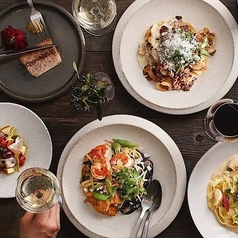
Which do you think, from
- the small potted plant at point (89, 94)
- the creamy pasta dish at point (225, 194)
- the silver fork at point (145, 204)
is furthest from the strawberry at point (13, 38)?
the creamy pasta dish at point (225, 194)

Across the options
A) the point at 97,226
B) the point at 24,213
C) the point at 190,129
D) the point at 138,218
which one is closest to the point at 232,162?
the point at 190,129

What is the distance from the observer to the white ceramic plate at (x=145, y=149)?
7.54ft

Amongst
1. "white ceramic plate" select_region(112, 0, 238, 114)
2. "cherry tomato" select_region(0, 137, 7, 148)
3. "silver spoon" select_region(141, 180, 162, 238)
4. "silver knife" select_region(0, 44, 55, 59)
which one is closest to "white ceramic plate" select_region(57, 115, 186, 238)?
"silver spoon" select_region(141, 180, 162, 238)

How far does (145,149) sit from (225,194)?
1.14ft

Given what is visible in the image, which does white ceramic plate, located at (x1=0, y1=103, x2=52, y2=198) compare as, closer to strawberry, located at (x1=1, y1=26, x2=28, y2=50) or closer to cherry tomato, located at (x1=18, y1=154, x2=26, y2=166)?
cherry tomato, located at (x1=18, y1=154, x2=26, y2=166)

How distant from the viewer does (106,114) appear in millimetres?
2365

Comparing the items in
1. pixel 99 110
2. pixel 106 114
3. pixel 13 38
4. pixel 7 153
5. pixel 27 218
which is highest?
pixel 13 38

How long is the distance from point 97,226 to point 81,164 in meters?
0.24

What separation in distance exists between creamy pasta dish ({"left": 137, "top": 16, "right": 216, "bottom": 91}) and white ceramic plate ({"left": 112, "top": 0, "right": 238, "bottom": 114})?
0.02m

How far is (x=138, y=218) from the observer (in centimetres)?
232

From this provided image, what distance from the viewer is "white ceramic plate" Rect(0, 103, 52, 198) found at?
7.62 feet

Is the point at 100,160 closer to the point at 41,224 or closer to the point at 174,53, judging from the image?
the point at 41,224

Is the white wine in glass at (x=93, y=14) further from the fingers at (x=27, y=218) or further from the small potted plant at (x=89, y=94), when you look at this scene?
the fingers at (x=27, y=218)

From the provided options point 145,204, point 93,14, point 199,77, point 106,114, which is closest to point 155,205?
point 145,204
